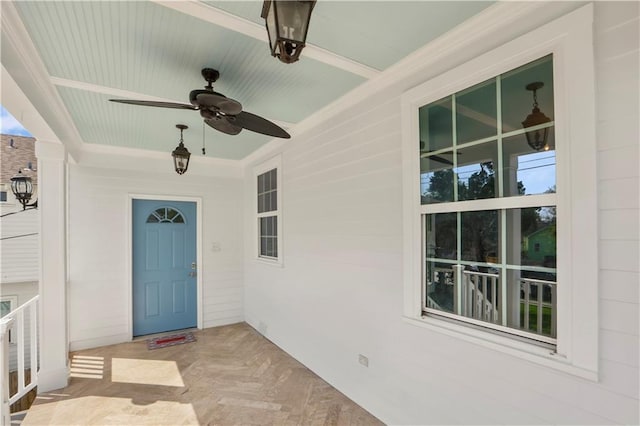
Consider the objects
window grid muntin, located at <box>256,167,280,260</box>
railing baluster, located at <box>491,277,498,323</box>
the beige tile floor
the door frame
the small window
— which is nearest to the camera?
railing baluster, located at <box>491,277,498,323</box>

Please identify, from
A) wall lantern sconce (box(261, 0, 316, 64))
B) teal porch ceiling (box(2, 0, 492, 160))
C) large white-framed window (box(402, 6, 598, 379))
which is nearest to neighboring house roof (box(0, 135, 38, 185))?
teal porch ceiling (box(2, 0, 492, 160))

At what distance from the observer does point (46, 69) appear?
231 centimetres

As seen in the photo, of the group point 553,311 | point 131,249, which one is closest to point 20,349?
point 131,249

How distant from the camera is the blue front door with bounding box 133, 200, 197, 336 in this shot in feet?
15.5

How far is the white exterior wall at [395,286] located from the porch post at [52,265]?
2347 mm

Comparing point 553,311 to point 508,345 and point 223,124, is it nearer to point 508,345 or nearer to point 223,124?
point 508,345

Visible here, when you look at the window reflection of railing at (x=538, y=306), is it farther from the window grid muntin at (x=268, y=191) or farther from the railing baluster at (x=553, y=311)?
the window grid muntin at (x=268, y=191)

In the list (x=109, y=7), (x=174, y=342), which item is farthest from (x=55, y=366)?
(x=109, y=7)

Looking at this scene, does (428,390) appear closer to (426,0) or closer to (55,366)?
(426,0)

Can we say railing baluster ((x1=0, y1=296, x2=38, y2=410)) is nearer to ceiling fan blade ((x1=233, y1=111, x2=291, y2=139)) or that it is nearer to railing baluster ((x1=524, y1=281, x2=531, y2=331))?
ceiling fan blade ((x1=233, y1=111, x2=291, y2=139))

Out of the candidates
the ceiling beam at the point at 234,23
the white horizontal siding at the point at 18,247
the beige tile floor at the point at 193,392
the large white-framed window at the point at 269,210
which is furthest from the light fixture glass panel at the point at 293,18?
the white horizontal siding at the point at 18,247

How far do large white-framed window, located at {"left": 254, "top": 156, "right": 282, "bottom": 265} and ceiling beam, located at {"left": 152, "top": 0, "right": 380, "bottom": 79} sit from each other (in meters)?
2.06

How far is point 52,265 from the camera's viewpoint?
10.4ft

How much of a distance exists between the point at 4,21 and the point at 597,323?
3.36m
